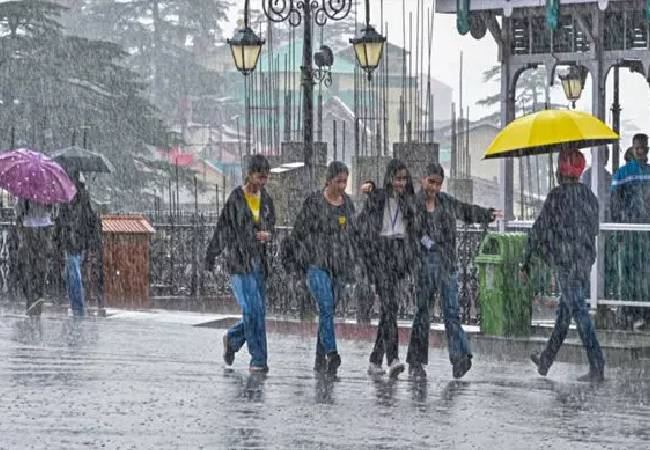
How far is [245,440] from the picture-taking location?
36.2 ft

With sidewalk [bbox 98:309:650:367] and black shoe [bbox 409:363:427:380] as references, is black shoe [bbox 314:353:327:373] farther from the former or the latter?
sidewalk [bbox 98:309:650:367]

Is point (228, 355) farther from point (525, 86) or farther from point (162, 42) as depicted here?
point (525, 86)

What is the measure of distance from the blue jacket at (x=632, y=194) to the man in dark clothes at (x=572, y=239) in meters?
4.11

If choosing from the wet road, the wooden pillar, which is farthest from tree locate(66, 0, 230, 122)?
the wet road

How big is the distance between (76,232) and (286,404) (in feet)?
31.3

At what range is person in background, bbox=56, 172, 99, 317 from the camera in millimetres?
22297

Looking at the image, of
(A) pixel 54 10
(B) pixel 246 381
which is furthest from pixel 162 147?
(B) pixel 246 381

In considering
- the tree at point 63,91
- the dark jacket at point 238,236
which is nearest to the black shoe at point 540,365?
the dark jacket at point 238,236

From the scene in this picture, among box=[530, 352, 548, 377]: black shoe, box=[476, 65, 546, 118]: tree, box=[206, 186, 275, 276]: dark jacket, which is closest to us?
box=[206, 186, 275, 276]: dark jacket

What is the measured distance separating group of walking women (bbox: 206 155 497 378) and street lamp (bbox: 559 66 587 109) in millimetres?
13912

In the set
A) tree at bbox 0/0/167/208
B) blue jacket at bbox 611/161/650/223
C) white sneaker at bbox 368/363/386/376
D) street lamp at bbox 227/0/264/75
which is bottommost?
white sneaker at bbox 368/363/386/376

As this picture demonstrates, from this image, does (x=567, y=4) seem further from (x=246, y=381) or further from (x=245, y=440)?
(x=245, y=440)

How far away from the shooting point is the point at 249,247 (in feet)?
51.1

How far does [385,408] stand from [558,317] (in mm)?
3183
